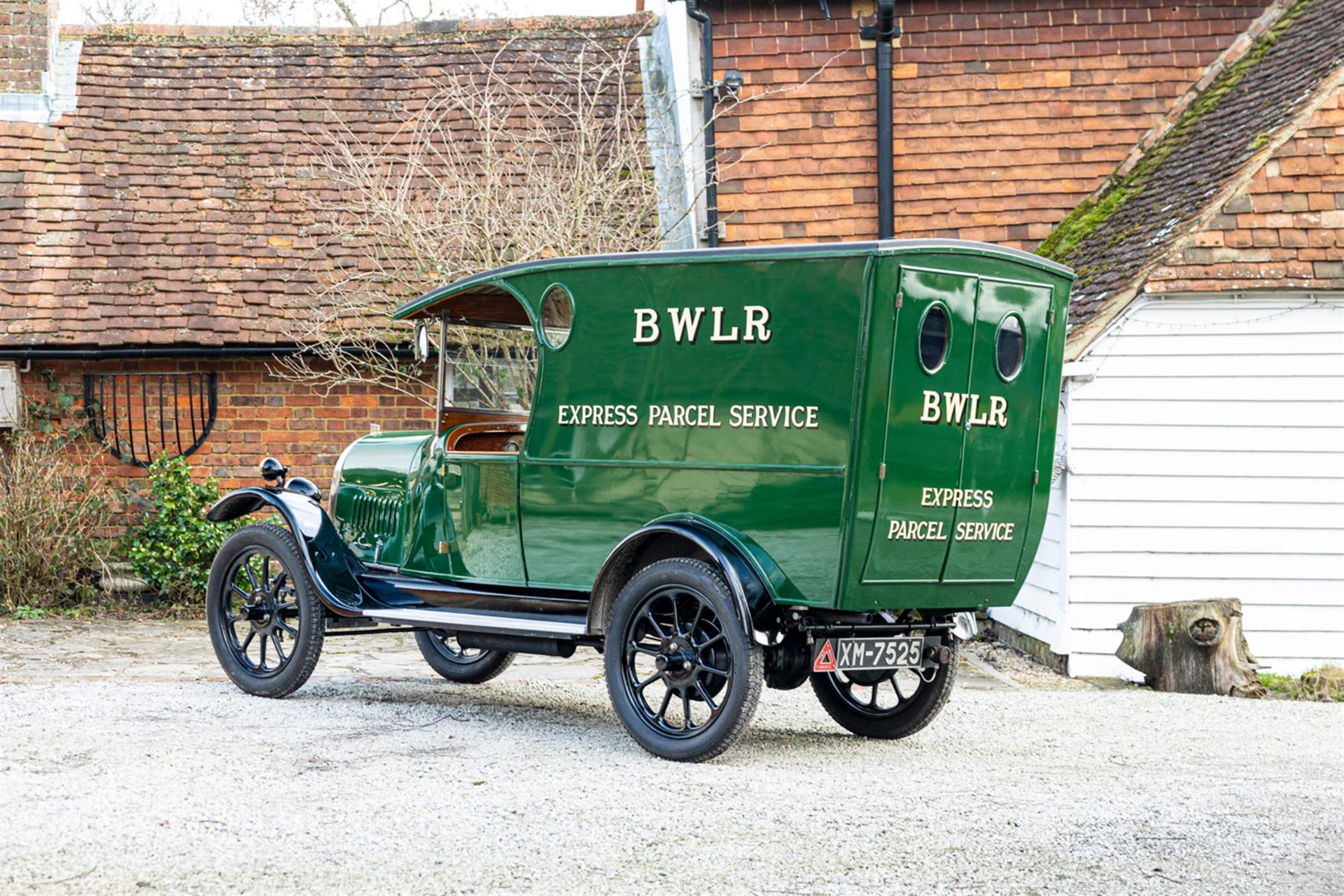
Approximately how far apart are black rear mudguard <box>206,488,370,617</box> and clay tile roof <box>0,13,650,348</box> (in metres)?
4.99

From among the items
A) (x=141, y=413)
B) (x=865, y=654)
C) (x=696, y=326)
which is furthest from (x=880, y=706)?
(x=141, y=413)

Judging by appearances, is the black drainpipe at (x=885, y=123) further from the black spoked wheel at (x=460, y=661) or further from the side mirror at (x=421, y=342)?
the side mirror at (x=421, y=342)

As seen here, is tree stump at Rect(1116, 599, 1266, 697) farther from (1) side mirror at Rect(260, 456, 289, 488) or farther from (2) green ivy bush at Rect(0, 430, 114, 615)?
(2) green ivy bush at Rect(0, 430, 114, 615)

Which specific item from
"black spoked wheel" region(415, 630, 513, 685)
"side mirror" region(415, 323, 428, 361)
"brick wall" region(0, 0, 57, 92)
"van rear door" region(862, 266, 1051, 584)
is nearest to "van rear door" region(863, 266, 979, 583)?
"van rear door" region(862, 266, 1051, 584)

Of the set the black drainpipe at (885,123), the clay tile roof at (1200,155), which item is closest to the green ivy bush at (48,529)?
the black drainpipe at (885,123)

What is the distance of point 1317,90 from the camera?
→ 1072 cm

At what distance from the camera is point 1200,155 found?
1170 cm

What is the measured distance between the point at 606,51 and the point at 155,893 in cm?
1167

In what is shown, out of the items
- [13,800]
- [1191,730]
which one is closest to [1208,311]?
[1191,730]

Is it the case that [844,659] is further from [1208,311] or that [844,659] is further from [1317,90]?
[1317,90]

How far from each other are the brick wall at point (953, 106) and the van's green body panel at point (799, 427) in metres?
6.43

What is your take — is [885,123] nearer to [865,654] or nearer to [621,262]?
[621,262]

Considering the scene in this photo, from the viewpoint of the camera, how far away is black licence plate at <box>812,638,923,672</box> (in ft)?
21.0

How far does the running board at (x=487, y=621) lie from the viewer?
23.0ft
